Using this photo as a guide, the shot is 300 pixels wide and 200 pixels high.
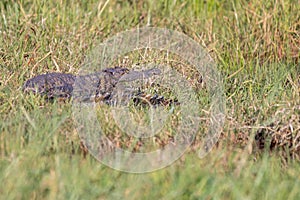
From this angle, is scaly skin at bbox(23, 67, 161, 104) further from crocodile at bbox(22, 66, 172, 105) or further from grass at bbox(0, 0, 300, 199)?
grass at bbox(0, 0, 300, 199)

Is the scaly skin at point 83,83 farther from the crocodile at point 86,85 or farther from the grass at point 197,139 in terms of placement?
the grass at point 197,139

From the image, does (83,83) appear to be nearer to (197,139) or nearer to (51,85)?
(51,85)

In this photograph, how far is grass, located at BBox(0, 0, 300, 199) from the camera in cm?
303

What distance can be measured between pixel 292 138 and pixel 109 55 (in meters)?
1.57

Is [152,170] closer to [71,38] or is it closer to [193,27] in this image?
[71,38]

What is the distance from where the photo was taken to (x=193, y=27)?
5.51m

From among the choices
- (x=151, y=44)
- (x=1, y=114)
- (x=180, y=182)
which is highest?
(x=151, y=44)

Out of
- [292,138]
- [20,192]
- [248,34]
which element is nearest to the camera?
[20,192]

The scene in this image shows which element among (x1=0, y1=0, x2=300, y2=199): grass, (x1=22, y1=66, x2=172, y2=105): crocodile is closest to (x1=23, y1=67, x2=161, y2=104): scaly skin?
(x1=22, y1=66, x2=172, y2=105): crocodile

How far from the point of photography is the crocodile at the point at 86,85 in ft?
13.4

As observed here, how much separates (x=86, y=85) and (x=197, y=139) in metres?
0.85

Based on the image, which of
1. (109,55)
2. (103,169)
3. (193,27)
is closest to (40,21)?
(109,55)

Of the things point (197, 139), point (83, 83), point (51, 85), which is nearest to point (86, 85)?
point (83, 83)

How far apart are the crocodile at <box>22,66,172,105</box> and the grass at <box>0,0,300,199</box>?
0.40 ft
